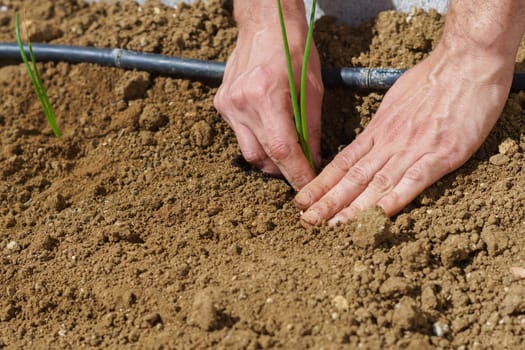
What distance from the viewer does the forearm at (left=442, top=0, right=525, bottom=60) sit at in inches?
67.7

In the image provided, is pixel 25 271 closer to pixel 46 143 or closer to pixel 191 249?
pixel 191 249

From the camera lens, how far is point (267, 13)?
2.02 m

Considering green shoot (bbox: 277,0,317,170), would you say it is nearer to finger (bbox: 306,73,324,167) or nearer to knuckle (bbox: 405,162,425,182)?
finger (bbox: 306,73,324,167)

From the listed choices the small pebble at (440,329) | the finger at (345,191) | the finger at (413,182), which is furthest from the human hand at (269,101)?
the small pebble at (440,329)

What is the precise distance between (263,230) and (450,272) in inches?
20.6

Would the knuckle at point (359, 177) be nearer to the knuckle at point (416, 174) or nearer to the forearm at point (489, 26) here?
the knuckle at point (416, 174)

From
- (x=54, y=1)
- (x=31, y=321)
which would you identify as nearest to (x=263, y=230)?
(x=31, y=321)

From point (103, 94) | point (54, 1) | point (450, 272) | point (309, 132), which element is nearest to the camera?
point (450, 272)

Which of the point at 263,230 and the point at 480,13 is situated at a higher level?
the point at 480,13

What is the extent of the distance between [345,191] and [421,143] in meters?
0.25

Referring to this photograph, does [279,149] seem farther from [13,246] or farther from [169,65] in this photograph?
[13,246]

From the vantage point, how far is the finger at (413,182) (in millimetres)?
1724

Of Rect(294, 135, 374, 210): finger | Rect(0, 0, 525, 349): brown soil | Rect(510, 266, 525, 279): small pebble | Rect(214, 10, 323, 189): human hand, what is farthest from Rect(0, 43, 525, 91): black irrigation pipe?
Rect(510, 266, 525, 279): small pebble

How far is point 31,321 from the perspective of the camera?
5.49 feet
